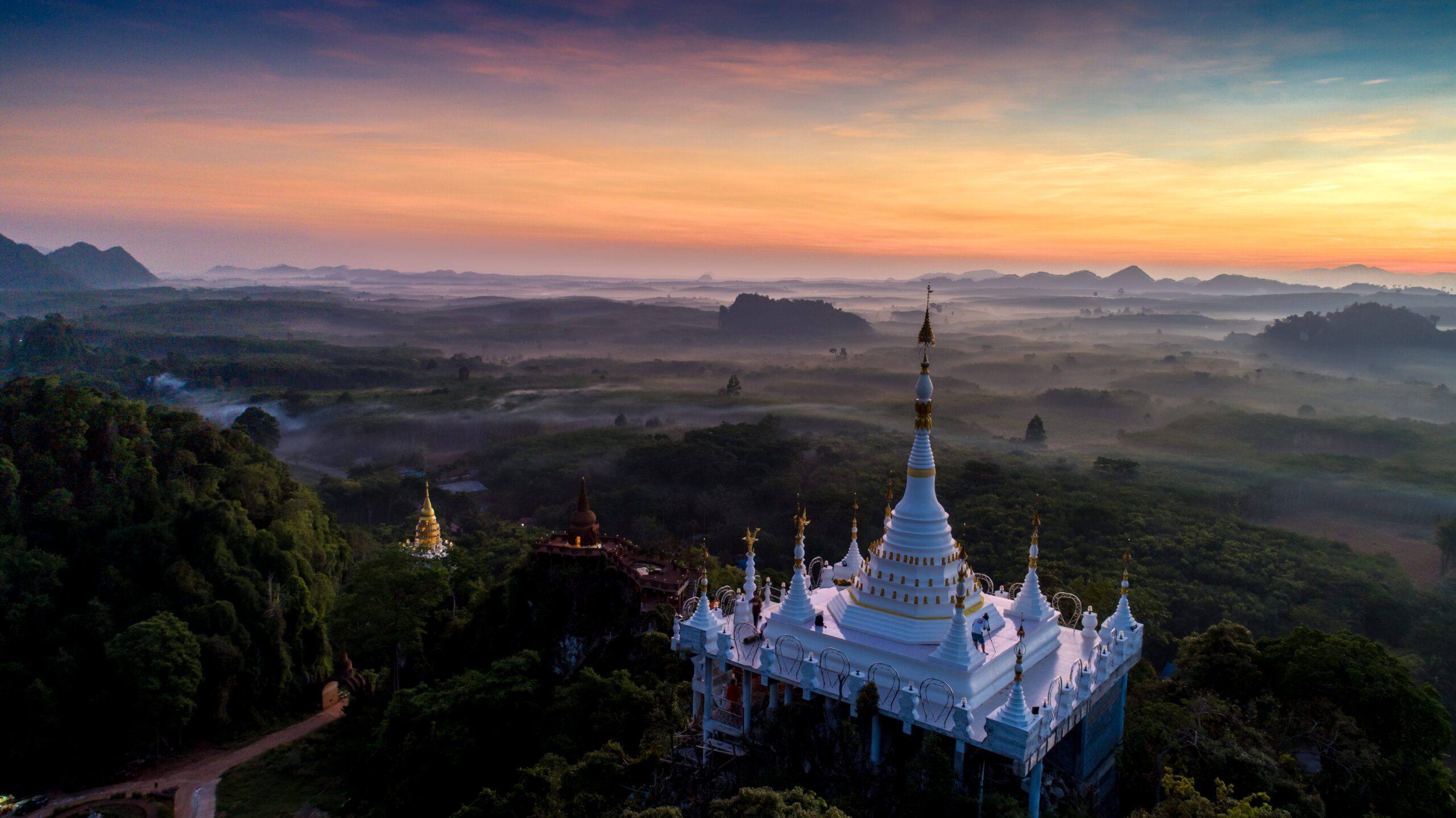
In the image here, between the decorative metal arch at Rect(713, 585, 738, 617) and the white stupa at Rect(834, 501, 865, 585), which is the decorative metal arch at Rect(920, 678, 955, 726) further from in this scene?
the decorative metal arch at Rect(713, 585, 738, 617)

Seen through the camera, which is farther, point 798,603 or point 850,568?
point 850,568

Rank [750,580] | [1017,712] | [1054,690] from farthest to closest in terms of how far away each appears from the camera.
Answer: [750,580]
[1054,690]
[1017,712]

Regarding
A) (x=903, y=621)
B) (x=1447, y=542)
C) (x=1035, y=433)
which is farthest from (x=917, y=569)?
(x=1035, y=433)

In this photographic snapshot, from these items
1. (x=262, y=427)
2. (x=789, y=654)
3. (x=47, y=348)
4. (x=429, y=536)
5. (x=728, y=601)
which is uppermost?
(x=47, y=348)

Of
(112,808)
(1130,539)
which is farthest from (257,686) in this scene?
(1130,539)

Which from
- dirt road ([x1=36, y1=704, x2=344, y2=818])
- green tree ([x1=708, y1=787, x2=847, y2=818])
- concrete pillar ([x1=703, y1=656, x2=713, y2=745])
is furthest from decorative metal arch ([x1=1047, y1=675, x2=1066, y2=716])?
dirt road ([x1=36, y1=704, x2=344, y2=818])

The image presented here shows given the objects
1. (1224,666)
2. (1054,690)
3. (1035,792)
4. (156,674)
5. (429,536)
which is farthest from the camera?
(429,536)

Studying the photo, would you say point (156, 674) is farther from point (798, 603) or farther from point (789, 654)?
point (798, 603)

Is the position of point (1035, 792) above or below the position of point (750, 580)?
below
